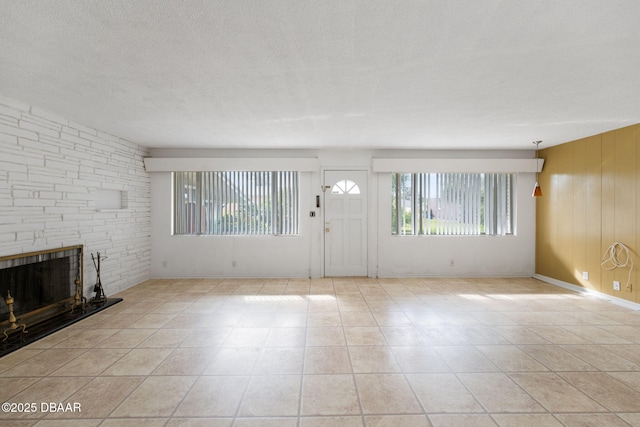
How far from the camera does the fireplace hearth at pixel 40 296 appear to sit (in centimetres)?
324

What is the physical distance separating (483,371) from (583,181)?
4.17 metres

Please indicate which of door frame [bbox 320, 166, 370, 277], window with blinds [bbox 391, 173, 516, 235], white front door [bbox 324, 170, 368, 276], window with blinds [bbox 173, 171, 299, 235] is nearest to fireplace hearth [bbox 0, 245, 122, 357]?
window with blinds [bbox 173, 171, 299, 235]

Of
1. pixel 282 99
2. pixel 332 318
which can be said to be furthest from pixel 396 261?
pixel 282 99

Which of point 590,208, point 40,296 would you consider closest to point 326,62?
point 40,296

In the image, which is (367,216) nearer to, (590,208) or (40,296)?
(590,208)

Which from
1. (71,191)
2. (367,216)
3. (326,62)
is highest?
(326,62)

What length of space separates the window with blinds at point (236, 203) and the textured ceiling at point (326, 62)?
6.30ft

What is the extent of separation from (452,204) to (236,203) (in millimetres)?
4249

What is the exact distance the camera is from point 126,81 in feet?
9.49

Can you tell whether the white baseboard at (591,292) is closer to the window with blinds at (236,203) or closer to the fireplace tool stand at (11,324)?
the window with blinds at (236,203)

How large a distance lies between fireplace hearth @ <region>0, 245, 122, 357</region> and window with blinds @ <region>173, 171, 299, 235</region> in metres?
2.15

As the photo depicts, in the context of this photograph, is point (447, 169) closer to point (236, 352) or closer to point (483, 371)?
point (483, 371)

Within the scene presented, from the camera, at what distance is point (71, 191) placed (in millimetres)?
4211

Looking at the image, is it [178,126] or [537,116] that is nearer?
[537,116]
